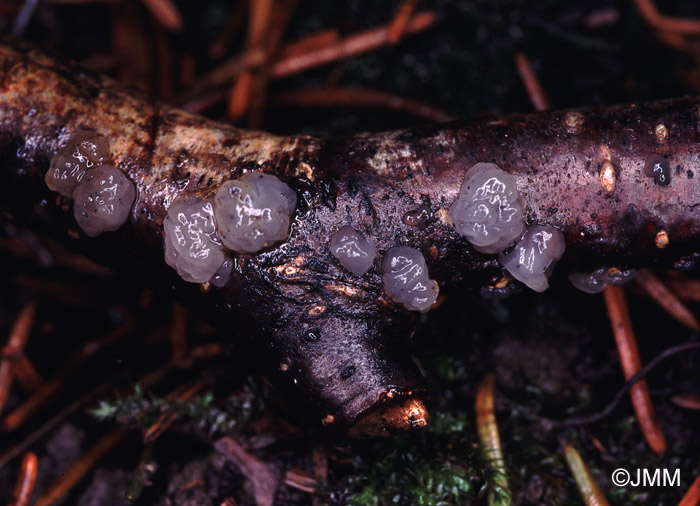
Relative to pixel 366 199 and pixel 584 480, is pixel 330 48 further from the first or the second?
pixel 584 480

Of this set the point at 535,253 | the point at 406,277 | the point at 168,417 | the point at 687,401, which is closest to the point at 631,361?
the point at 687,401

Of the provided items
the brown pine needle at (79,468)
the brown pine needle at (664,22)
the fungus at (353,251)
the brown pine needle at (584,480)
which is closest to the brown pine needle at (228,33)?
the fungus at (353,251)

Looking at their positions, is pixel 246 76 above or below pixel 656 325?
above

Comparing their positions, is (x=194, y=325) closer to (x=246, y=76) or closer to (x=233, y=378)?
(x=233, y=378)

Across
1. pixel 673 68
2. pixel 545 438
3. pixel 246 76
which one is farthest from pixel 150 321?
pixel 673 68

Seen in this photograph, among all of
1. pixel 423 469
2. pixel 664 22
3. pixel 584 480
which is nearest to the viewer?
pixel 423 469

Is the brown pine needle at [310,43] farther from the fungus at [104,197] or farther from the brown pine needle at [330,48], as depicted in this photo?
the fungus at [104,197]
